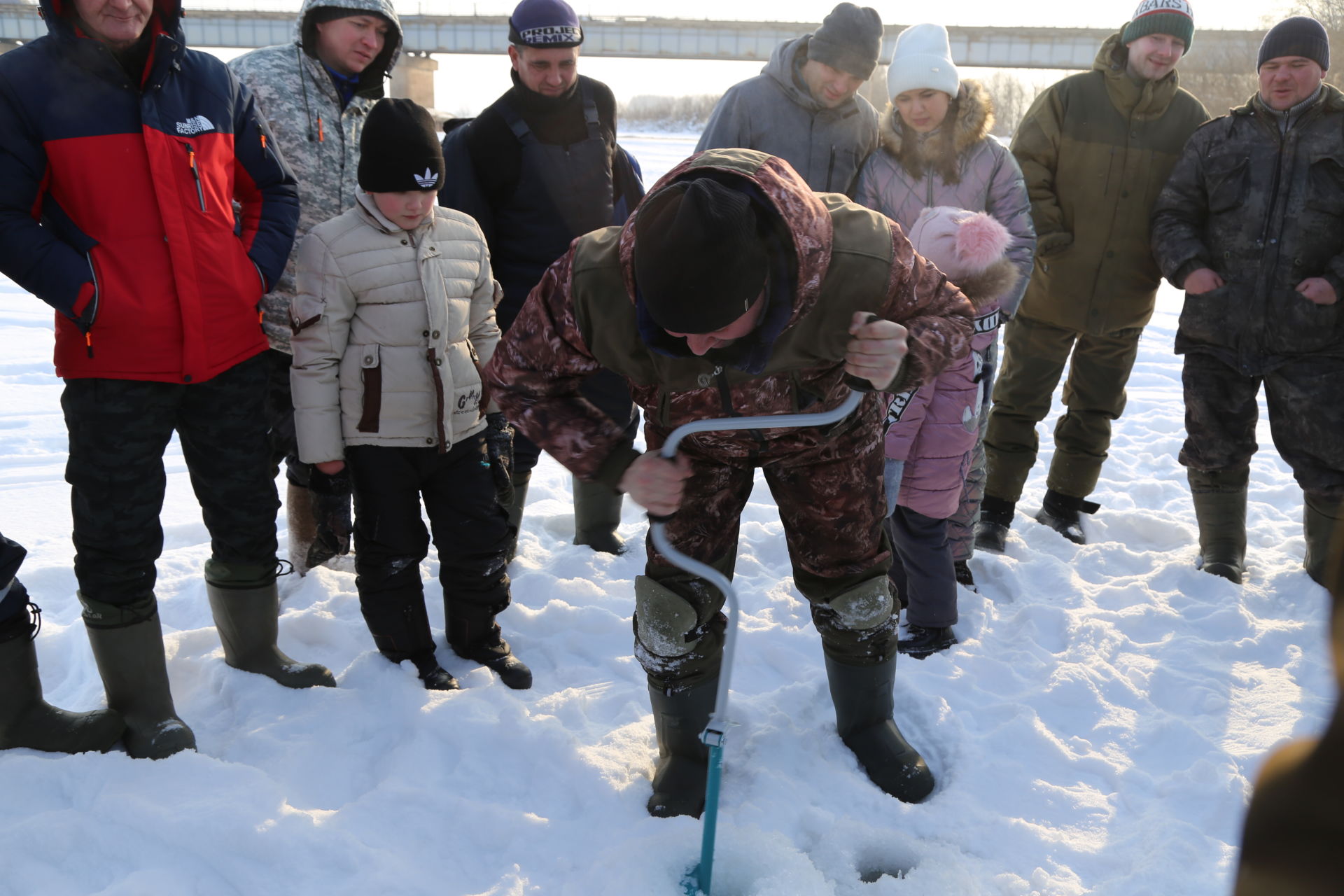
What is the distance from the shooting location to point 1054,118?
4.24 m

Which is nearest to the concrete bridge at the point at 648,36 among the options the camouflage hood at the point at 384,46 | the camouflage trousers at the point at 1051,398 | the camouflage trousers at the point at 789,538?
the camouflage hood at the point at 384,46

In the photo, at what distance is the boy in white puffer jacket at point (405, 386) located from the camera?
9.30 feet

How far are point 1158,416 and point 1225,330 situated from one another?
2.64m

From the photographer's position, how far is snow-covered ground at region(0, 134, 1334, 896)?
2281mm

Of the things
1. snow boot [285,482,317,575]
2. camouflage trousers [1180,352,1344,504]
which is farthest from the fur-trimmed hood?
snow boot [285,482,317,575]

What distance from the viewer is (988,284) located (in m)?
2.88

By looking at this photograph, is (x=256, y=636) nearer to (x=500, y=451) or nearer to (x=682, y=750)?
(x=500, y=451)

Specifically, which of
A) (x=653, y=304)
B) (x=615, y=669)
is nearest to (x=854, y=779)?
(x=615, y=669)

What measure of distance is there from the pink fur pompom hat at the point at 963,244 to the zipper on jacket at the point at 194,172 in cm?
209

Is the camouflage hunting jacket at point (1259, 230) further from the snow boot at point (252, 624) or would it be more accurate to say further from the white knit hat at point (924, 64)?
the snow boot at point (252, 624)

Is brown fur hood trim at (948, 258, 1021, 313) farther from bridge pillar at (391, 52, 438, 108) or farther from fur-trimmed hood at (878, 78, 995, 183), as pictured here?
bridge pillar at (391, 52, 438, 108)

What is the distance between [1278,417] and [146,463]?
13.7 ft

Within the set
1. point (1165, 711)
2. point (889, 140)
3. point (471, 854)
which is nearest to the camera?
point (471, 854)

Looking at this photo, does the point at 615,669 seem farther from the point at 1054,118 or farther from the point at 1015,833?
the point at 1054,118
